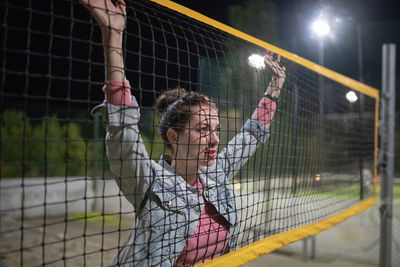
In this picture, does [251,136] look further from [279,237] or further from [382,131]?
[382,131]

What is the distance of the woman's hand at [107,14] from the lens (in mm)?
1134

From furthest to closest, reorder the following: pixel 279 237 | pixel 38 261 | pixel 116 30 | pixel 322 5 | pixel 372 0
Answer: pixel 372 0, pixel 322 5, pixel 38 261, pixel 279 237, pixel 116 30

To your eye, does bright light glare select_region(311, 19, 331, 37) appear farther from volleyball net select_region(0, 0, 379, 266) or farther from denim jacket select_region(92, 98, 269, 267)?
denim jacket select_region(92, 98, 269, 267)

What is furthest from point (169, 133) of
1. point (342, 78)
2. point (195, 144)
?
point (342, 78)

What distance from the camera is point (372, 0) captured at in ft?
25.2

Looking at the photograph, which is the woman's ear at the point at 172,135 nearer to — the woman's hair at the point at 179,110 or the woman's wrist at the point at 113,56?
the woman's hair at the point at 179,110

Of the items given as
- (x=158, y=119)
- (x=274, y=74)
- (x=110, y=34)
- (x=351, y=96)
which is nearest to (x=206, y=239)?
(x=110, y=34)

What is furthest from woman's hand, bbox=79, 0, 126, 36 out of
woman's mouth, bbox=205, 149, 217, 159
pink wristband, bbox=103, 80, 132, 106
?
woman's mouth, bbox=205, 149, 217, 159

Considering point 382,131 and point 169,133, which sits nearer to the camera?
point 169,133

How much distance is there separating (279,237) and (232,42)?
1.06 metres

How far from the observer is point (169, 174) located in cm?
139

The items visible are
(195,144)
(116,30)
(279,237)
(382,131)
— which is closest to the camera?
(116,30)

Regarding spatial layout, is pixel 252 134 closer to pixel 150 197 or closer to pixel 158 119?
pixel 150 197

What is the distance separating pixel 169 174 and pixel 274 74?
0.88 metres
